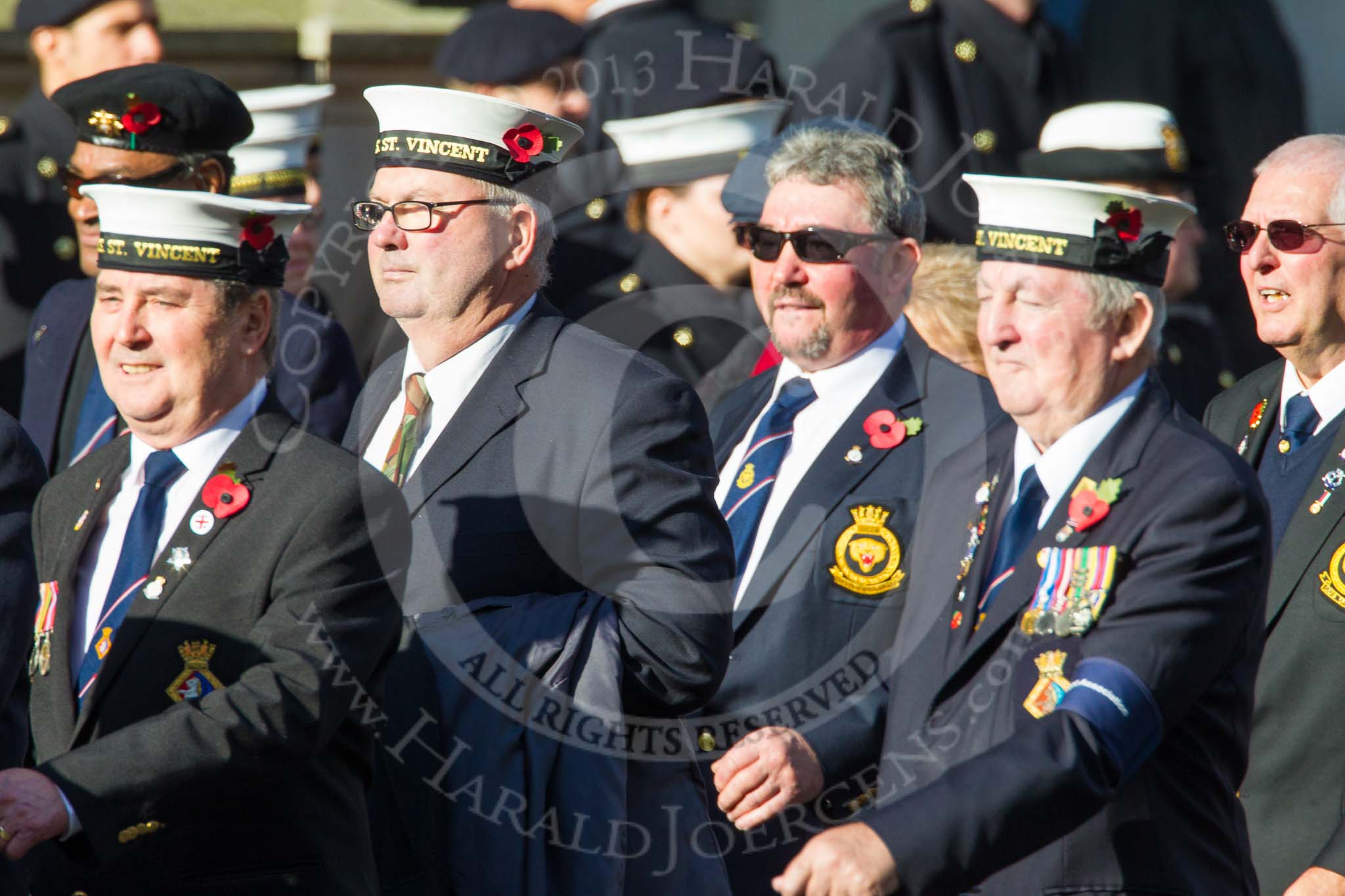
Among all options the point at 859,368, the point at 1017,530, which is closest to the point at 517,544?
the point at 1017,530

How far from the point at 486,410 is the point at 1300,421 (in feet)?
6.29

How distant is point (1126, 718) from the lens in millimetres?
3328

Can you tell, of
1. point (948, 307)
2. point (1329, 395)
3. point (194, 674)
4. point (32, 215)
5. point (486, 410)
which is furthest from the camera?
point (32, 215)

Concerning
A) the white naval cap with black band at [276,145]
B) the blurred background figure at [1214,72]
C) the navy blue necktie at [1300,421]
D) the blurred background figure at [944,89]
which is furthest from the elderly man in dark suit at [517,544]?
the blurred background figure at [1214,72]

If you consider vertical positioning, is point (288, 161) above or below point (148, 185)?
below

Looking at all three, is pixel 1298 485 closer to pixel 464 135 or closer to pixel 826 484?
pixel 826 484

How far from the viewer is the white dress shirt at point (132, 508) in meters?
3.87

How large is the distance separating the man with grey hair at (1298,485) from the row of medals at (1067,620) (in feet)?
2.52

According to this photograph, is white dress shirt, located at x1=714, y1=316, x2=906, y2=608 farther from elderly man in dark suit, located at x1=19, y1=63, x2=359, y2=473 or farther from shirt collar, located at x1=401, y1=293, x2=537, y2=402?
elderly man in dark suit, located at x1=19, y1=63, x2=359, y2=473

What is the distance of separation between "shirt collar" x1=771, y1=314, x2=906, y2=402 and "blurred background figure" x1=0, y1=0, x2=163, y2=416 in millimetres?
3030

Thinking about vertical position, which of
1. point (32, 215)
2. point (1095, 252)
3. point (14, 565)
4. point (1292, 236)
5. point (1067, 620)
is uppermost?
point (1095, 252)

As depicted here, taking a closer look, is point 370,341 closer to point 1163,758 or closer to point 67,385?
point 67,385

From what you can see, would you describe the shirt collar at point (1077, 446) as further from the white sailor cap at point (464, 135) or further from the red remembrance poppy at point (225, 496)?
the red remembrance poppy at point (225, 496)

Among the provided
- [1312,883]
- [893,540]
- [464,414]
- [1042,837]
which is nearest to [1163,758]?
[1042,837]
